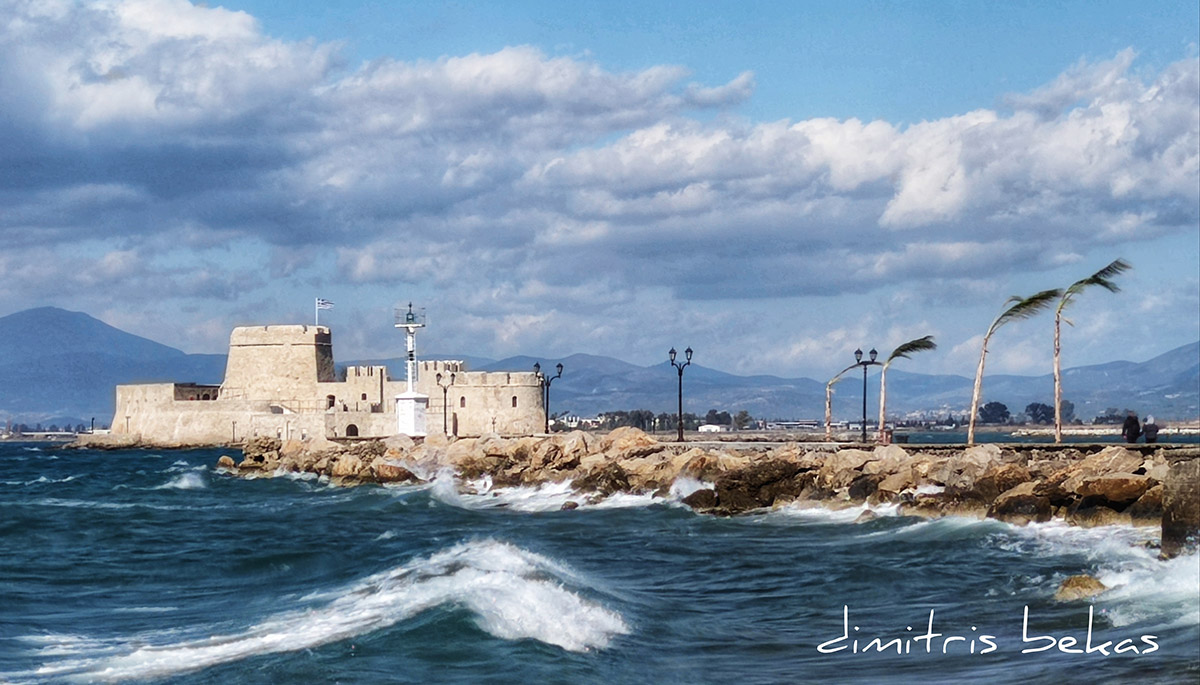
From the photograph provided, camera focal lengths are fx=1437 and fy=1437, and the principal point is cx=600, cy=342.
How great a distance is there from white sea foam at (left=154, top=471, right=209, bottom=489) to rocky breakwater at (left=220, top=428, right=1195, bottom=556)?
333cm

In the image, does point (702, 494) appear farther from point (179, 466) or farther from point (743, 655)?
point (179, 466)

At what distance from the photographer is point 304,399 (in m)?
60.2

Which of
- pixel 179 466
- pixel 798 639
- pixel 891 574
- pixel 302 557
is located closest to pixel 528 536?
pixel 302 557

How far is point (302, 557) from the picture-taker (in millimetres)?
15688

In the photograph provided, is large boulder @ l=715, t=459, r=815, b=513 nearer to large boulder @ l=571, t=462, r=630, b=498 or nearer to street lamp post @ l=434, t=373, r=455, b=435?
large boulder @ l=571, t=462, r=630, b=498

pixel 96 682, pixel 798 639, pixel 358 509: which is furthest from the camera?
pixel 358 509

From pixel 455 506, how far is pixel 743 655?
15.8 meters

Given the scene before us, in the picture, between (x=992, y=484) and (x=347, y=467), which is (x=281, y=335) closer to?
(x=347, y=467)

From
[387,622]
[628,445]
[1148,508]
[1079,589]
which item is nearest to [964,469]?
[1148,508]

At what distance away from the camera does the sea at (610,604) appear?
8.66 metres

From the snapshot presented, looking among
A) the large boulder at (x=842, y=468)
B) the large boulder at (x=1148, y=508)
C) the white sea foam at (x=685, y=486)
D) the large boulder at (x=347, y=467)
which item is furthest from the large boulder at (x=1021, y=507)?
the large boulder at (x=347, y=467)

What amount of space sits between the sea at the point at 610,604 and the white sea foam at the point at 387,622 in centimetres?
3

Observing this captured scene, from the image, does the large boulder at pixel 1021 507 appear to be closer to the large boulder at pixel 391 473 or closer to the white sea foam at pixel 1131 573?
the white sea foam at pixel 1131 573

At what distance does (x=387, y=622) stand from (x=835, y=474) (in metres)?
11.7
